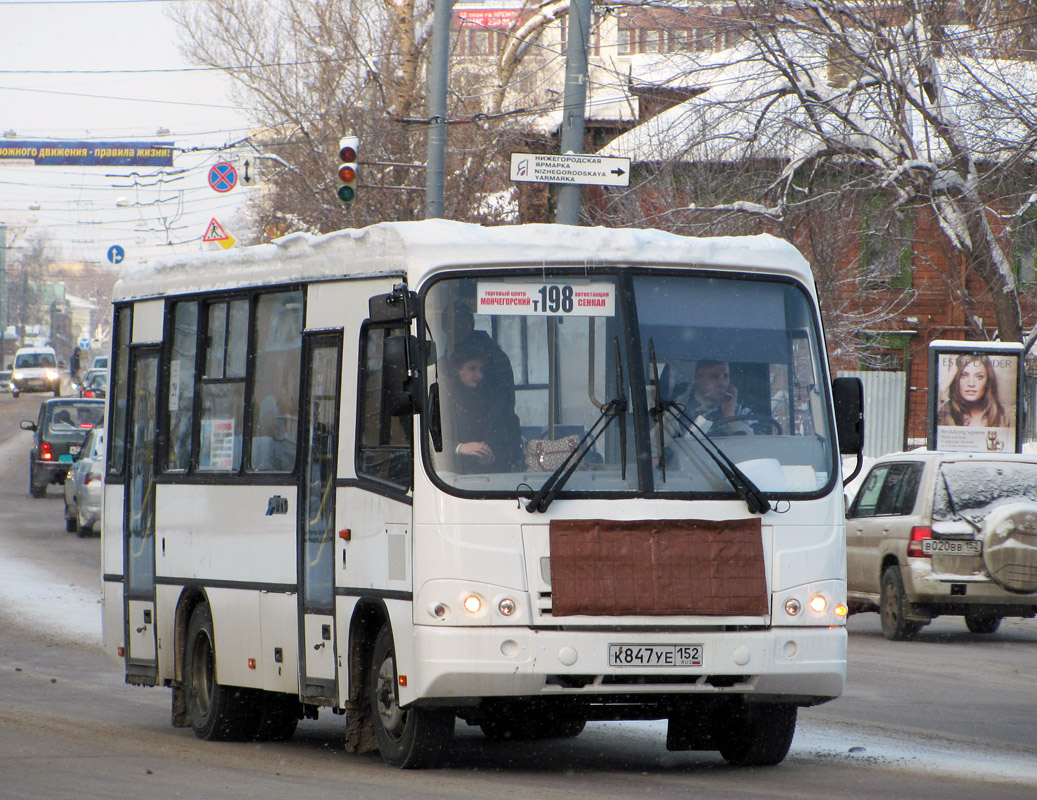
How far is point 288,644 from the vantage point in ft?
30.5

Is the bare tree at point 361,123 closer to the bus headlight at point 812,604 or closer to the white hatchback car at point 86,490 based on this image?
the white hatchback car at point 86,490

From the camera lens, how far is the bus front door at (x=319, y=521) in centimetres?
889

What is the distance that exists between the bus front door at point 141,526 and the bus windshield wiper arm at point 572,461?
3806 mm

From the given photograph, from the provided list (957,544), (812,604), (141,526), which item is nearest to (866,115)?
(957,544)

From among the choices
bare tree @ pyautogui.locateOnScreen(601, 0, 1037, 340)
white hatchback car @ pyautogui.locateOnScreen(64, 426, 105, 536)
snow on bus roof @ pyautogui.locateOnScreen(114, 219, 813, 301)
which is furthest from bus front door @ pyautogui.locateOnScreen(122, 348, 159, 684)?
white hatchback car @ pyautogui.locateOnScreen(64, 426, 105, 536)

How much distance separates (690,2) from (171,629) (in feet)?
58.8

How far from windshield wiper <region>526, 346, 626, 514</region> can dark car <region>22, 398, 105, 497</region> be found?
28.9 meters

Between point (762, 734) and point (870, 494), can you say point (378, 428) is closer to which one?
point (762, 734)

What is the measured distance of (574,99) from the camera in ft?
54.4

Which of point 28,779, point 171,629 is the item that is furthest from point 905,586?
point 28,779

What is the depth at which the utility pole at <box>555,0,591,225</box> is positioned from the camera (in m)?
16.5

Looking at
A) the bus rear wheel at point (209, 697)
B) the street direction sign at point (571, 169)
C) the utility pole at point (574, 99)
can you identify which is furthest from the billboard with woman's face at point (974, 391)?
the bus rear wheel at point (209, 697)

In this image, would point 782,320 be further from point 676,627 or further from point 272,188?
point 272,188

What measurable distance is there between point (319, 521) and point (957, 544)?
27.2ft
